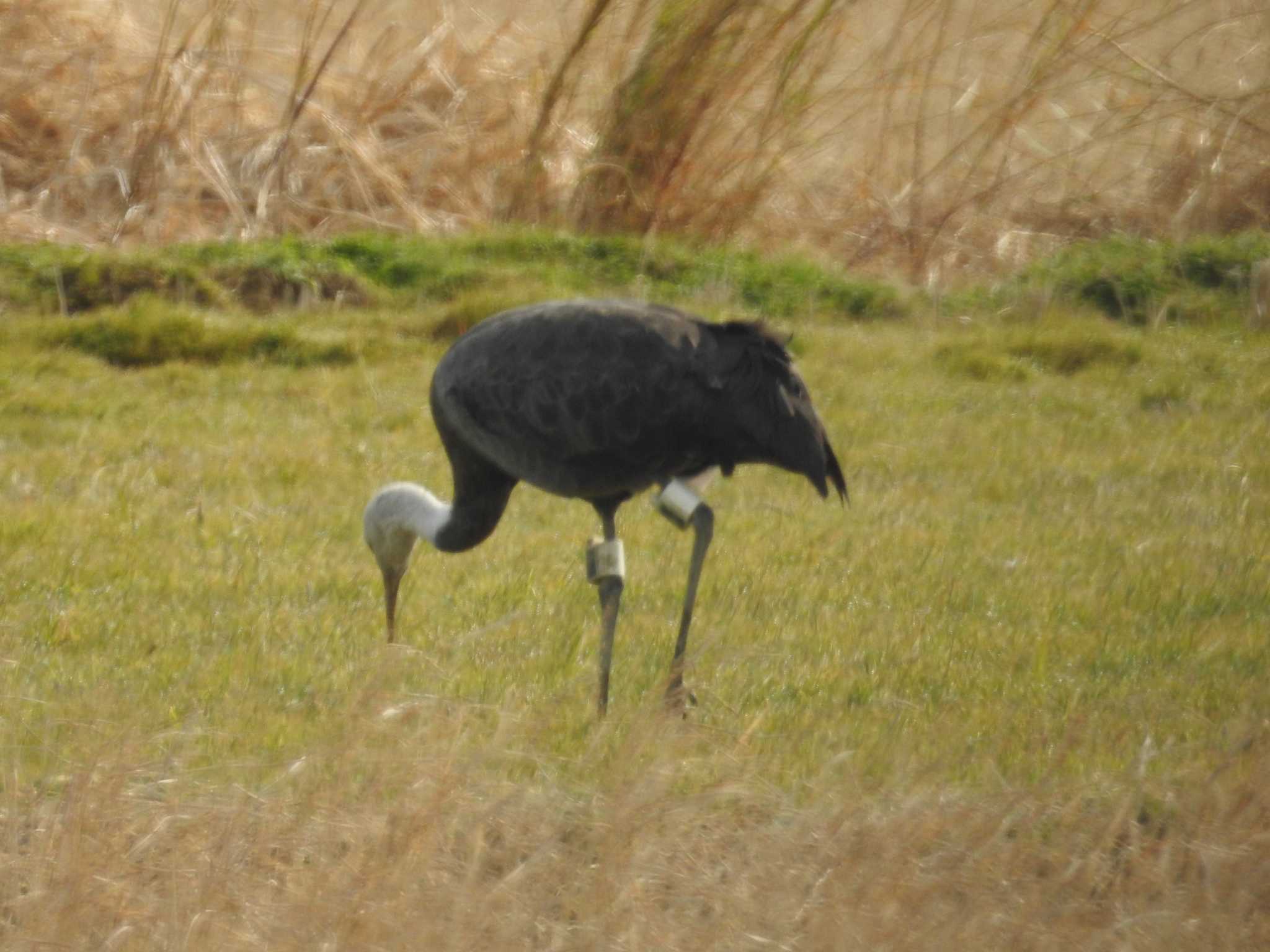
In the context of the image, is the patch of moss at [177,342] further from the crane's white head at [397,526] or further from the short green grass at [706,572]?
the crane's white head at [397,526]

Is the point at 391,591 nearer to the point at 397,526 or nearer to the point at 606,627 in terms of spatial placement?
the point at 397,526

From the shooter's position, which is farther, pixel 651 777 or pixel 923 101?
pixel 923 101

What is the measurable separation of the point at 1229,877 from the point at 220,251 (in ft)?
25.5

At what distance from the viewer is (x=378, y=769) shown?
4242mm

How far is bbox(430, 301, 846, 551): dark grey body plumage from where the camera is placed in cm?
516

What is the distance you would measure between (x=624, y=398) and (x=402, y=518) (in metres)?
1.17

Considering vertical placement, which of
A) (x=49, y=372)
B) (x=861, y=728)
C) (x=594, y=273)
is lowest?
(x=49, y=372)

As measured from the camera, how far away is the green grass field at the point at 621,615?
4152mm

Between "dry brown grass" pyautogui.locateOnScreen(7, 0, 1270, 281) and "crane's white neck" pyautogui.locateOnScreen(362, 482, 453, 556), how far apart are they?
5.58 metres

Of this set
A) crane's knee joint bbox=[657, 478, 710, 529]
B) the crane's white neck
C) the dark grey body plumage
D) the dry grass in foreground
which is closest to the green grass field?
the dry grass in foreground

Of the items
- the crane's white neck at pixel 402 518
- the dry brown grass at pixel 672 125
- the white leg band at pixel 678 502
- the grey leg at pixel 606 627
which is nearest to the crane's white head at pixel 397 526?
the crane's white neck at pixel 402 518

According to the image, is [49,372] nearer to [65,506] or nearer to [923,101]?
[65,506]

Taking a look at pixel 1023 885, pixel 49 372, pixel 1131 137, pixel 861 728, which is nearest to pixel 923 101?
pixel 1131 137

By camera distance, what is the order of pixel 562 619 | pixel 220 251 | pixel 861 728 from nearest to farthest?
pixel 861 728 < pixel 562 619 < pixel 220 251
